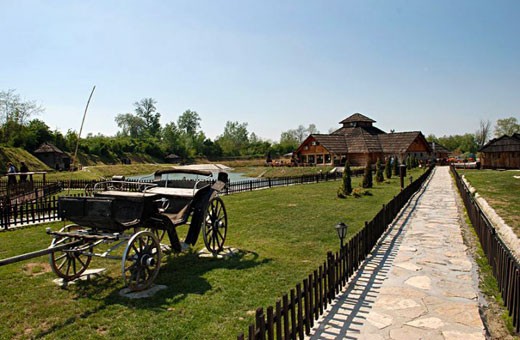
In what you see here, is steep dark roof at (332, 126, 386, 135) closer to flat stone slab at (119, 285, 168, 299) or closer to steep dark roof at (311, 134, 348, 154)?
steep dark roof at (311, 134, 348, 154)

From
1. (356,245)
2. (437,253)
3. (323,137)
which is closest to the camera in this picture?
(356,245)

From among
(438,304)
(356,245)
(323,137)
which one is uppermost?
(323,137)

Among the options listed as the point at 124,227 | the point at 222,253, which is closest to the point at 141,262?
the point at 124,227

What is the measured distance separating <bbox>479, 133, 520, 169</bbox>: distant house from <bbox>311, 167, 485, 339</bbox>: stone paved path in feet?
122

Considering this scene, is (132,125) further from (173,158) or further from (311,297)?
(311,297)

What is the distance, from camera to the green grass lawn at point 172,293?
14.7ft

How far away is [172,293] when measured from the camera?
560cm

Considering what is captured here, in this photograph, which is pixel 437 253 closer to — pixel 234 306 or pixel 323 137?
pixel 234 306

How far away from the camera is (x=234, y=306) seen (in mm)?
5094

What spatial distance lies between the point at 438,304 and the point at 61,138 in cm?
6278

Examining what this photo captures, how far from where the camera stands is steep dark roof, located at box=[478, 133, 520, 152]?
3831 centimetres

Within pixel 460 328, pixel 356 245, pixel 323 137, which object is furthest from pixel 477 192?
pixel 323 137

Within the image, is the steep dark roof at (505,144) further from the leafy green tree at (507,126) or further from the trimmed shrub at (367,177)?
the leafy green tree at (507,126)

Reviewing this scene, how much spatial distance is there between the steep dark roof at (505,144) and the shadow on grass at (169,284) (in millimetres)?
41530
